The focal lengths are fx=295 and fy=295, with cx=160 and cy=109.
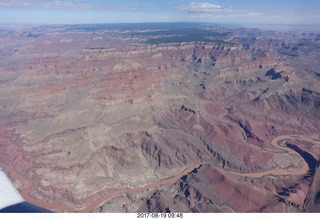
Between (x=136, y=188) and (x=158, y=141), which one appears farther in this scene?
(x=158, y=141)

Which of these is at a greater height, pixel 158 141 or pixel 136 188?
pixel 158 141

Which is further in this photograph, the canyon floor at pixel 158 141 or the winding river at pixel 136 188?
the canyon floor at pixel 158 141

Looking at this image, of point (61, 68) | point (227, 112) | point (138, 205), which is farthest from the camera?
point (61, 68)

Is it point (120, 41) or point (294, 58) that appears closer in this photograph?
point (294, 58)

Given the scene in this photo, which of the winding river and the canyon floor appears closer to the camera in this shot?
the winding river

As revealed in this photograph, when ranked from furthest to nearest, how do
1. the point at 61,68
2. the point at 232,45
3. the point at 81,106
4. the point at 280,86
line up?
the point at 232,45
the point at 61,68
the point at 280,86
the point at 81,106

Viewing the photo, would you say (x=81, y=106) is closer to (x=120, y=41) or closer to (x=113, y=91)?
(x=113, y=91)

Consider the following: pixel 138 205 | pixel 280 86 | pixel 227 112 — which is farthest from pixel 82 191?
pixel 280 86

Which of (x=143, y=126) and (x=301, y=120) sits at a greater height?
(x=143, y=126)
